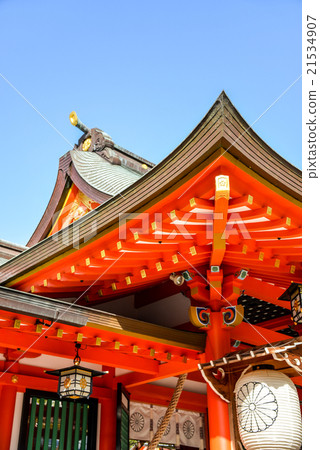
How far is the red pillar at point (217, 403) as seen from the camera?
15.2ft

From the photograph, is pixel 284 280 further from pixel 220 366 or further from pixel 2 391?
pixel 2 391

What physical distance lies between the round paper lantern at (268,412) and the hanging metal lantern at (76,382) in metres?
1.83

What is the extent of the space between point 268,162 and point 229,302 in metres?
2.12

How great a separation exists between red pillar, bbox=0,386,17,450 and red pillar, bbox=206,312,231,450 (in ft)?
7.87

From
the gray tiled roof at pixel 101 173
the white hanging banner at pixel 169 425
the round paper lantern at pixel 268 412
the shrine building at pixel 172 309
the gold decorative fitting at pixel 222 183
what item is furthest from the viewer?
the gray tiled roof at pixel 101 173

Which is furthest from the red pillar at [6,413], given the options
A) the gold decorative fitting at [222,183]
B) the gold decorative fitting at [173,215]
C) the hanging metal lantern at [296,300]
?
the gold decorative fitting at [222,183]

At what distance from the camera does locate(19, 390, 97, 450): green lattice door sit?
5.49m

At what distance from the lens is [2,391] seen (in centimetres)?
539

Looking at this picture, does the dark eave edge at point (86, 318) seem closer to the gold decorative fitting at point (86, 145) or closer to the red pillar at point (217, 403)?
the red pillar at point (217, 403)

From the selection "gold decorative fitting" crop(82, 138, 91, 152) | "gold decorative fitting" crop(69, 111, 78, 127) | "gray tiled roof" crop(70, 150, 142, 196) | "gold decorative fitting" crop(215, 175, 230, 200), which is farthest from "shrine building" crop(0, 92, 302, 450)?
"gold decorative fitting" crop(82, 138, 91, 152)

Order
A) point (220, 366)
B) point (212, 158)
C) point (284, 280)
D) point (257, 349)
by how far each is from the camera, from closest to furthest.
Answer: point (212, 158) < point (257, 349) < point (220, 366) < point (284, 280)

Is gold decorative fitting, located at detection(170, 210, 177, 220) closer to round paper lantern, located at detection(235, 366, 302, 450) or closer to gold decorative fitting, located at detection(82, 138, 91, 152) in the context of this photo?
round paper lantern, located at detection(235, 366, 302, 450)

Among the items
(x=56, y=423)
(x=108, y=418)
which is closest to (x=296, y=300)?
(x=108, y=418)
